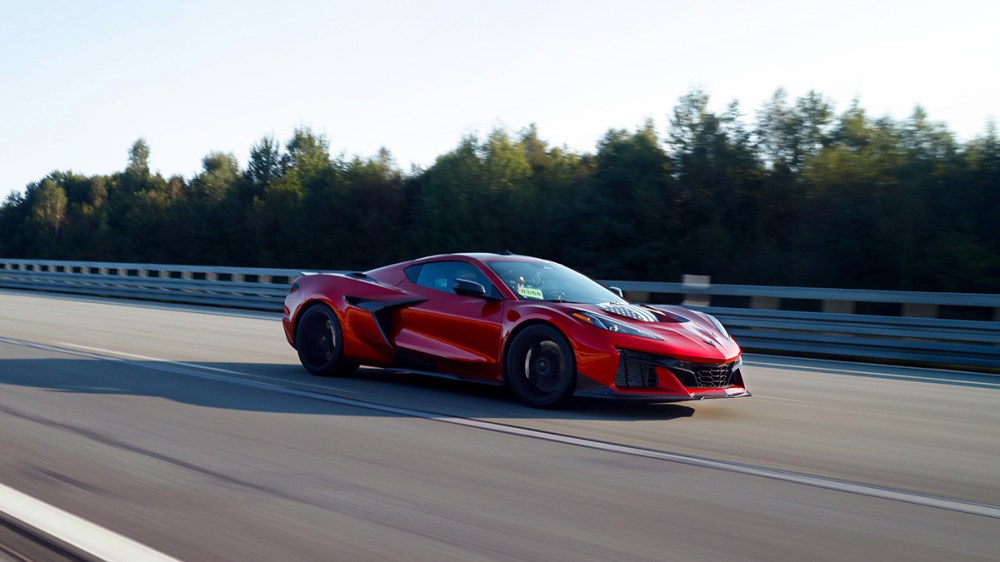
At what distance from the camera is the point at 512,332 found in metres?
7.47

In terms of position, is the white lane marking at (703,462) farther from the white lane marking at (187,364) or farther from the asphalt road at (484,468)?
the white lane marking at (187,364)

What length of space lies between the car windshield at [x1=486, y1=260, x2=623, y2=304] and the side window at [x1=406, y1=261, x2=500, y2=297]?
153 millimetres

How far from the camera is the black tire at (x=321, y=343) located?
884 cm

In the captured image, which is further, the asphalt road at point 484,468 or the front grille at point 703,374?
the front grille at point 703,374

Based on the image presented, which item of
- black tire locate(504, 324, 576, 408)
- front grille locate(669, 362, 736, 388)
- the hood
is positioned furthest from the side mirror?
front grille locate(669, 362, 736, 388)

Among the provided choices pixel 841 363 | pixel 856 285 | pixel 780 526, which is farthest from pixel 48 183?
pixel 780 526

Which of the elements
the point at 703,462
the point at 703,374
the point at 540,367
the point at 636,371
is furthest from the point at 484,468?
the point at 703,374

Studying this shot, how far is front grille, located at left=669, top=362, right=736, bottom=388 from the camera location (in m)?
6.94

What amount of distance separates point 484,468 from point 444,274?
129 inches

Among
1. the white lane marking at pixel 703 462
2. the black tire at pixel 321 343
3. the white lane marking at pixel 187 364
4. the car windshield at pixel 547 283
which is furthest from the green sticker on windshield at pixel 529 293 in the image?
the black tire at pixel 321 343

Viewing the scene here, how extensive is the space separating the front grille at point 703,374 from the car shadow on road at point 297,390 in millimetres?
325

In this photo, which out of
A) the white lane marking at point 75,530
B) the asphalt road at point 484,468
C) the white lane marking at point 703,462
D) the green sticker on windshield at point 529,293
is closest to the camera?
the white lane marking at point 75,530

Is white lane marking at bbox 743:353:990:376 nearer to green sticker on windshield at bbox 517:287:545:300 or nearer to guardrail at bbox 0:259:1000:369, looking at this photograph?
guardrail at bbox 0:259:1000:369

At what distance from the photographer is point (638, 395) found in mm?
6906
